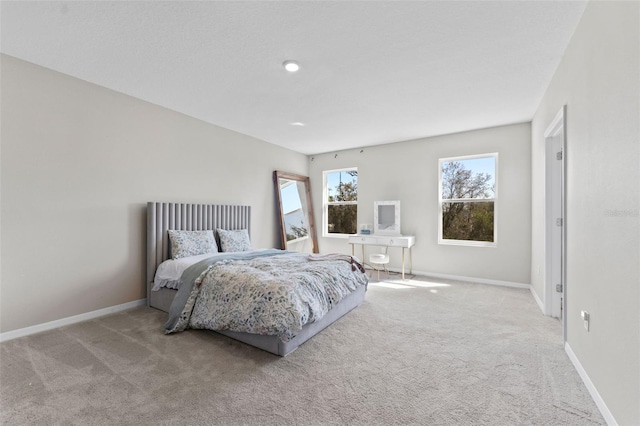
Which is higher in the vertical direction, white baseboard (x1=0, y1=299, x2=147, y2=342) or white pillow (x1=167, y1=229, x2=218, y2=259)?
white pillow (x1=167, y1=229, x2=218, y2=259)

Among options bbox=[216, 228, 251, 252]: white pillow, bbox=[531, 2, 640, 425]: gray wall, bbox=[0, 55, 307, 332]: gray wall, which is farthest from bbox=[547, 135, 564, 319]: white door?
bbox=[0, 55, 307, 332]: gray wall

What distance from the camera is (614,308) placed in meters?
1.56

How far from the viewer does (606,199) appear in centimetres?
167

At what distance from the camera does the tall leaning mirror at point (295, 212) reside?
567 cm

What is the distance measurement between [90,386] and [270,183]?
163 inches

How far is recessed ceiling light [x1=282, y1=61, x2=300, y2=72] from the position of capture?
2689mm

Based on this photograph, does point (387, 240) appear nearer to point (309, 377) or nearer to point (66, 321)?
point (309, 377)

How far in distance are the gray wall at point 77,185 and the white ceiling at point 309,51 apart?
0.89 feet

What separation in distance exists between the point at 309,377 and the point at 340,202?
4.62m

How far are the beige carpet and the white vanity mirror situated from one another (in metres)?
2.60

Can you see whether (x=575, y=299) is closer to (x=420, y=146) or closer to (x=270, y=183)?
(x=420, y=146)

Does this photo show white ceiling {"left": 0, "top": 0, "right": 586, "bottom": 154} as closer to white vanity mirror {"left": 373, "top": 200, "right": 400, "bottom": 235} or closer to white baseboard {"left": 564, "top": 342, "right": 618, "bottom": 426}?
white vanity mirror {"left": 373, "top": 200, "right": 400, "bottom": 235}

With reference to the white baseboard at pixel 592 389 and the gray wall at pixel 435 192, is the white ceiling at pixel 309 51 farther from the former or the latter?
the white baseboard at pixel 592 389

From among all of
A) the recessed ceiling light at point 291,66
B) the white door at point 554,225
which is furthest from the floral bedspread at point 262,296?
the white door at point 554,225
